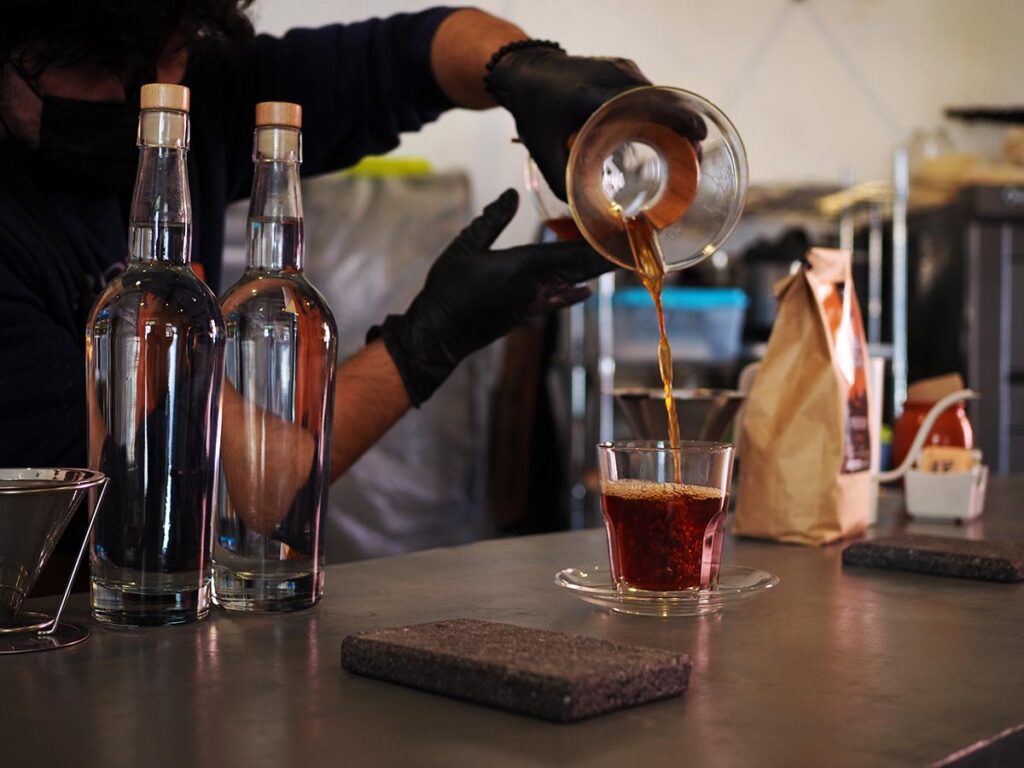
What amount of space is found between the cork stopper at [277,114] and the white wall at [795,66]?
2943mm

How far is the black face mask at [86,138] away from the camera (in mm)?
1330

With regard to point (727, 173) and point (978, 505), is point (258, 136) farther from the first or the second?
point (978, 505)

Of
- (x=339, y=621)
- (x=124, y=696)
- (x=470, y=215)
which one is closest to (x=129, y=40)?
(x=339, y=621)

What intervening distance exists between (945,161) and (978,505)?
2683 mm

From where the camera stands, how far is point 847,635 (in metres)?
0.79

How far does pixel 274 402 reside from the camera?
0.82m

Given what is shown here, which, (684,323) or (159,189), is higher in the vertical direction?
(684,323)

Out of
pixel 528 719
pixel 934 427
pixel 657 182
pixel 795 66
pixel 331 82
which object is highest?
pixel 795 66

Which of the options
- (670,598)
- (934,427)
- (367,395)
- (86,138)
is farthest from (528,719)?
(934,427)

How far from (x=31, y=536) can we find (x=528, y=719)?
1.14 feet

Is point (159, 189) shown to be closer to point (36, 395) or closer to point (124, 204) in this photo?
point (36, 395)

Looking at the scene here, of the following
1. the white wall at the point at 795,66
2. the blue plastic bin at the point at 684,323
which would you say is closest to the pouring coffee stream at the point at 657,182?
the blue plastic bin at the point at 684,323

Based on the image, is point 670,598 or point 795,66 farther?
point 795,66

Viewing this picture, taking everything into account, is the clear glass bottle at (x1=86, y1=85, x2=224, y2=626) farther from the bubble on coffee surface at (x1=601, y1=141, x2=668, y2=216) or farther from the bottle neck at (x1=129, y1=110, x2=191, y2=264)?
the bubble on coffee surface at (x1=601, y1=141, x2=668, y2=216)
